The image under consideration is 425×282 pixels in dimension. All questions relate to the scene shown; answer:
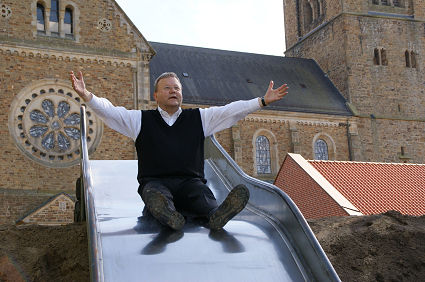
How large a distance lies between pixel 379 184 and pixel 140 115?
14.4m

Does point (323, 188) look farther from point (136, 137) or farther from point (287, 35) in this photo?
point (287, 35)

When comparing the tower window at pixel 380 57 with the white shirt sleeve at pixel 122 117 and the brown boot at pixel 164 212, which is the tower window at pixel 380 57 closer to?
the white shirt sleeve at pixel 122 117

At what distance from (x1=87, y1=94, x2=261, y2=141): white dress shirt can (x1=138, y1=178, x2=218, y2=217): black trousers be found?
571mm

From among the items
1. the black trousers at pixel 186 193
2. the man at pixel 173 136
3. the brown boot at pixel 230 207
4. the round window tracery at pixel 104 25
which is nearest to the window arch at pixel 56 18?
the round window tracery at pixel 104 25

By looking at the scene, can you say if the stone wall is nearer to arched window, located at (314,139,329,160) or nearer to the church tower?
arched window, located at (314,139,329,160)

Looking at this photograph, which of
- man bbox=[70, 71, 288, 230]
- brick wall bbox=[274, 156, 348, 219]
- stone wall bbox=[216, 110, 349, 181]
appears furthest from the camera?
stone wall bbox=[216, 110, 349, 181]

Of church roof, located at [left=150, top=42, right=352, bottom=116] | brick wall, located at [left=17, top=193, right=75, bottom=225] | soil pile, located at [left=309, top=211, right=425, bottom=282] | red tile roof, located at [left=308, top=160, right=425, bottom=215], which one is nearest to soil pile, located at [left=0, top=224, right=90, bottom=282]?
soil pile, located at [left=309, top=211, right=425, bottom=282]

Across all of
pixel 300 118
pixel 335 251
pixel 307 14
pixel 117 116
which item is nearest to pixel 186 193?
pixel 117 116

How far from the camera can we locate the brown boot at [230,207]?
534cm

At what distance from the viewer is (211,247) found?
5023 millimetres

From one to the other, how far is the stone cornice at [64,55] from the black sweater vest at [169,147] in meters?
16.8

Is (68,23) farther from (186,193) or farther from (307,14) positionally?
(307,14)

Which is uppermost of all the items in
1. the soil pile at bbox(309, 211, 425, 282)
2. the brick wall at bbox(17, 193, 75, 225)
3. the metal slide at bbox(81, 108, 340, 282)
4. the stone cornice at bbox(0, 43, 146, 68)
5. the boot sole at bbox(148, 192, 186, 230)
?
the stone cornice at bbox(0, 43, 146, 68)

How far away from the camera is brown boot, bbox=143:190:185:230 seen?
5289 mm
